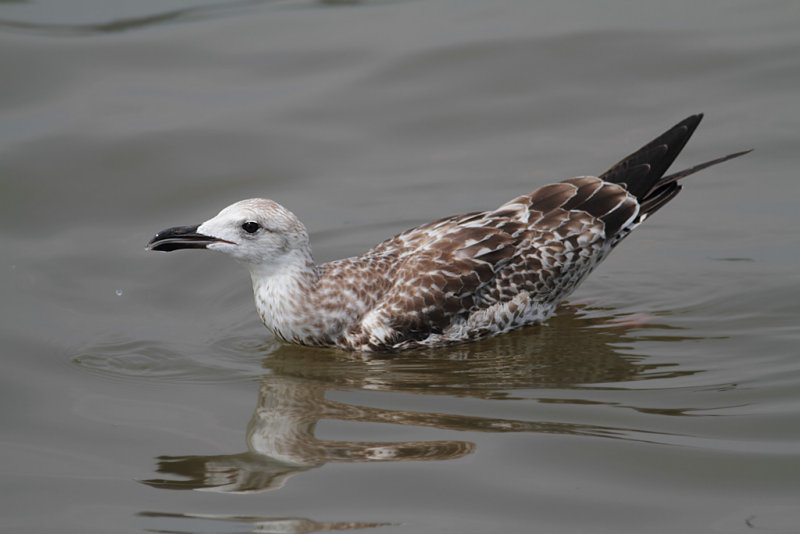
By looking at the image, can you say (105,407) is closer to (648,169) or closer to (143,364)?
(143,364)

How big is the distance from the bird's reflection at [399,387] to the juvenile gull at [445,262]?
0.56ft

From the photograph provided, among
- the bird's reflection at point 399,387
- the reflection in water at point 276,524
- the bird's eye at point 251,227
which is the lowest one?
the reflection in water at point 276,524

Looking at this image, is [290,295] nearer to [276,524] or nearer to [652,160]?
[276,524]

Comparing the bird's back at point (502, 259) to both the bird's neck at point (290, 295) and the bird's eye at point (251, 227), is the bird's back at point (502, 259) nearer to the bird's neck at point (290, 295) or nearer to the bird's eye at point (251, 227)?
the bird's neck at point (290, 295)

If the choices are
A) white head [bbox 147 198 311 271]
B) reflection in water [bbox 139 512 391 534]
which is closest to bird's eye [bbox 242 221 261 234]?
white head [bbox 147 198 311 271]

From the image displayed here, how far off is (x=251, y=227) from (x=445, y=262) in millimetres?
1365

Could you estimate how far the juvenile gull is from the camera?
7.89 meters

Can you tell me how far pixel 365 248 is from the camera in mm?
9805

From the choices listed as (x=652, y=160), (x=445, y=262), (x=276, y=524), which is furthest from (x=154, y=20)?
(x=276, y=524)

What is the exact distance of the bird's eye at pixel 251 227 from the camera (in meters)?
7.74

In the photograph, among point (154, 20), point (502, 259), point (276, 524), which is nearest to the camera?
point (276, 524)

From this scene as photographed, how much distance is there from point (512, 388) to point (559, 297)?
60.1 inches

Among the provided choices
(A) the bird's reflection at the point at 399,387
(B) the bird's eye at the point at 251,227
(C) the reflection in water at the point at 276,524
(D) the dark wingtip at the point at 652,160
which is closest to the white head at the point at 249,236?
(B) the bird's eye at the point at 251,227

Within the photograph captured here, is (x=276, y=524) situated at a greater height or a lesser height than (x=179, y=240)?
lesser
